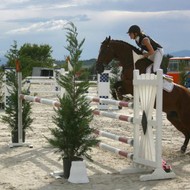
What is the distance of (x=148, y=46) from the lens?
7.04m

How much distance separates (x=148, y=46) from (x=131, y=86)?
2.56 ft

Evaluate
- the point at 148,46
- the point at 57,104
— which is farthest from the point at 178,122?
the point at 57,104

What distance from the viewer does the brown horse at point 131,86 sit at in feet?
23.3

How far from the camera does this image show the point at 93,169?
5824mm

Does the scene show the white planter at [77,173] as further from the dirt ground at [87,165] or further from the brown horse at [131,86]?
the brown horse at [131,86]

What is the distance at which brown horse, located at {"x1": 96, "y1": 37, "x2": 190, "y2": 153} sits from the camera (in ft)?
23.3

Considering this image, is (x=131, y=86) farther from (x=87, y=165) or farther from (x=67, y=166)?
(x=67, y=166)

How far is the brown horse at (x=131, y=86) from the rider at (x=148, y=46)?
135 millimetres

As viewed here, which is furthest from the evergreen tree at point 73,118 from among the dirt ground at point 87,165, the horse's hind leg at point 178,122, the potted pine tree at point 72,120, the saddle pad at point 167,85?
the horse's hind leg at point 178,122

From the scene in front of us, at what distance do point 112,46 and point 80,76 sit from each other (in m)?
2.88

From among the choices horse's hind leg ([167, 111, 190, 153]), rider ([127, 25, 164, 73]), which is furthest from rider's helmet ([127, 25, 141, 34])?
horse's hind leg ([167, 111, 190, 153])

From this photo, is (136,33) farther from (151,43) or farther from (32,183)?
(32,183)

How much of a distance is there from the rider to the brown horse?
0.14 metres

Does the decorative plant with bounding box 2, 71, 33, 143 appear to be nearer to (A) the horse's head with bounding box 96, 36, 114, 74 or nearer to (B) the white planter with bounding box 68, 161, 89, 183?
(A) the horse's head with bounding box 96, 36, 114, 74
